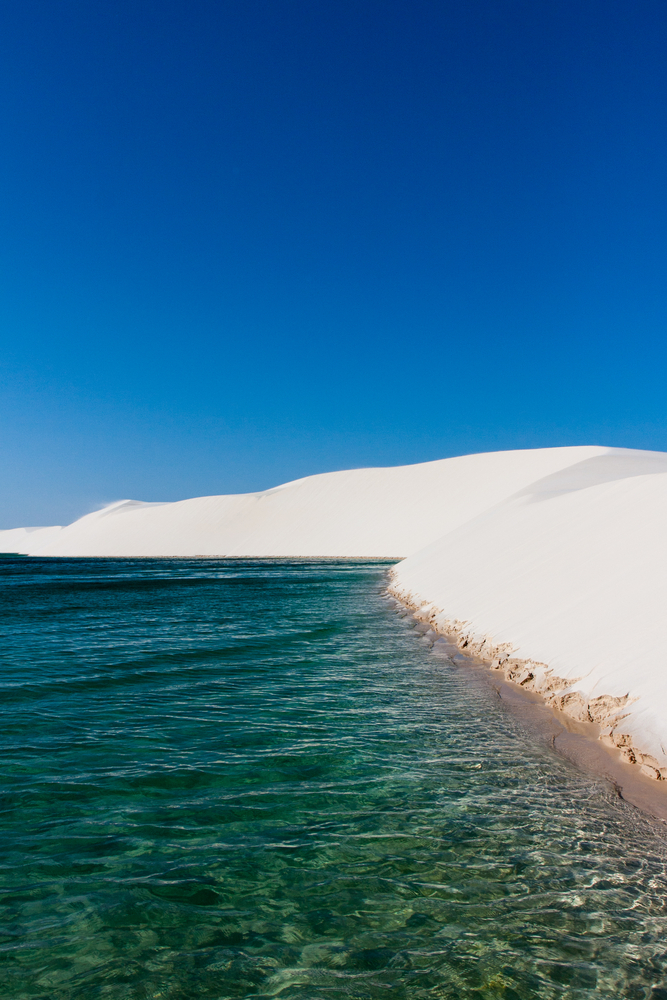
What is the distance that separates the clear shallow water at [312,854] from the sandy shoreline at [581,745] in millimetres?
224

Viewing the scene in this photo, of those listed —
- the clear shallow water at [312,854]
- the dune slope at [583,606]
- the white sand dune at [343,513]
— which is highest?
the white sand dune at [343,513]

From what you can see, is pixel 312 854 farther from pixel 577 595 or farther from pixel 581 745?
pixel 577 595

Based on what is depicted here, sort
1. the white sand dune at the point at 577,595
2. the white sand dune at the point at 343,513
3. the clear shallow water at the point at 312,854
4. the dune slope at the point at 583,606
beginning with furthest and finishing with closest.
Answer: the white sand dune at the point at 343,513 → the white sand dune at the point at 577,595 → the dune slope at the point at 583,606 → the clear shallow water at the point at 312,854

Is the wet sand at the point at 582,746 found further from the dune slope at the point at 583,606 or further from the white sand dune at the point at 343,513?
the white sand dune at the point at 343,513

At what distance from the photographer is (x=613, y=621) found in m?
8.81

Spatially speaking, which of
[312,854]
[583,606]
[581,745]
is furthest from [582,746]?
[312,854]

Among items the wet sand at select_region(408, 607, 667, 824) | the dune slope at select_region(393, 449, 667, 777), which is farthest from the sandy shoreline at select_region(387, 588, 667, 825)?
the dune slope at select_region(393, 449, 667, 777)

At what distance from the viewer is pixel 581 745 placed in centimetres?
690

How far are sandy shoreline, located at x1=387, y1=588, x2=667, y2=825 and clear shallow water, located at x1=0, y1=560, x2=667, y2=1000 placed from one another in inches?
8.8

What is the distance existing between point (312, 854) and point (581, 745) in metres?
3.76

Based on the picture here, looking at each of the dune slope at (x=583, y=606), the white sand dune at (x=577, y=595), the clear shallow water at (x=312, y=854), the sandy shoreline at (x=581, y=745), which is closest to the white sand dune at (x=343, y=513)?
the white sand dune at (x=577, y=595)

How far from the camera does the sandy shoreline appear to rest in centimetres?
554

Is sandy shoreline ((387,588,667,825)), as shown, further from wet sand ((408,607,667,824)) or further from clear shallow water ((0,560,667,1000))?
clear shallow water ((0,560,667,1000))

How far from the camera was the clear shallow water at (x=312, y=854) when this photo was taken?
Result: 11.1 ft
